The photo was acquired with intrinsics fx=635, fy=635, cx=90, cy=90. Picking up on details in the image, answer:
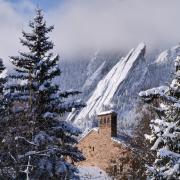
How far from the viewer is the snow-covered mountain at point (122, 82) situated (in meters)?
132

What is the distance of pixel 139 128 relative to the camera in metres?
39.4

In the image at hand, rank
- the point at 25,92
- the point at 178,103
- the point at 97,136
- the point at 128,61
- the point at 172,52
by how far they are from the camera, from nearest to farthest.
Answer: the point at 178,103 → the point at 25,92 → the point at 97,136 → the point at 128,61 → the point at 172,52

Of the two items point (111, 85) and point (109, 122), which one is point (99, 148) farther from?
point (111, 85)

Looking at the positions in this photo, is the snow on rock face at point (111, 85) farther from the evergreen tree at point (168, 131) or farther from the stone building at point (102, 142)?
the evergreen tree at point (168, 131)

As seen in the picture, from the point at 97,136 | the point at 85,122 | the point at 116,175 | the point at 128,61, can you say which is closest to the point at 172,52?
the point at 128,61

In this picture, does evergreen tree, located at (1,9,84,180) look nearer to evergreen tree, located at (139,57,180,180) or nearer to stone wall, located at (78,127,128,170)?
evergreen tree, located at (139,57,180,180)

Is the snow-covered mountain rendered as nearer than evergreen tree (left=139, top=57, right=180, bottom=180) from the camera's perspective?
No

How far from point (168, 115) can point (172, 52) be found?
153601 millimetres

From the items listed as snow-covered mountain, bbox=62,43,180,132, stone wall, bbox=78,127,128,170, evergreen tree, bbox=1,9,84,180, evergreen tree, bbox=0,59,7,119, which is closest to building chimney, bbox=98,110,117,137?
stone wall, bbox=78,127,128,170

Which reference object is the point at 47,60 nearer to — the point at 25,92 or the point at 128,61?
the point at 25,92

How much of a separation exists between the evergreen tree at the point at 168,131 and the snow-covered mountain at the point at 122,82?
97.5 metres

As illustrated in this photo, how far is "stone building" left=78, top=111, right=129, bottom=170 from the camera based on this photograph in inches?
Answer: 1941

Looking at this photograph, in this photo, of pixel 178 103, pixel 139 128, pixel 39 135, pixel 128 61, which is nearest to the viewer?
pixel 178 103

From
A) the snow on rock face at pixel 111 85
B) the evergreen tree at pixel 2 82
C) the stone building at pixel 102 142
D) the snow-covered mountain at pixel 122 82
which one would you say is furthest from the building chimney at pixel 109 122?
the snow on rock face at pixel 111 85
